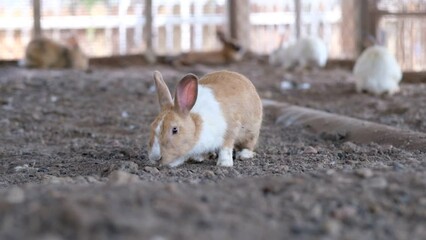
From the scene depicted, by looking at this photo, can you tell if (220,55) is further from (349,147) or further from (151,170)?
(151,170)

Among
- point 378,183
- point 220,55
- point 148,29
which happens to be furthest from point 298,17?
point 378,183

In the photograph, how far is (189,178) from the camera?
4371 millimetres

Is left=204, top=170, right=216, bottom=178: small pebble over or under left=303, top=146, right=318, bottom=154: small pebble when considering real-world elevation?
over

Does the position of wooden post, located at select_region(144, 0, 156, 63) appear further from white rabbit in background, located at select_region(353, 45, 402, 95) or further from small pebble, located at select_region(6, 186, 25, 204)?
small pebble, located at select_region(6, 186, 25, 204)

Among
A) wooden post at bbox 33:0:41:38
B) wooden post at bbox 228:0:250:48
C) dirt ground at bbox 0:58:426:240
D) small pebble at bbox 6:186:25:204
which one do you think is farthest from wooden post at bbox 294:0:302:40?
small pebble at bbox 6:186:25:204

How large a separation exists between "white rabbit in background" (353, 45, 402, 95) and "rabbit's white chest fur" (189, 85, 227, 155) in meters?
→ 5.57

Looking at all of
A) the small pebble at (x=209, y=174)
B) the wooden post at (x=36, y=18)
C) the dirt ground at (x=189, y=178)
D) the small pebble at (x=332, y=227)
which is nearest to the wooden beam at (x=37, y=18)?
the wooden post at (x=36, y=18)

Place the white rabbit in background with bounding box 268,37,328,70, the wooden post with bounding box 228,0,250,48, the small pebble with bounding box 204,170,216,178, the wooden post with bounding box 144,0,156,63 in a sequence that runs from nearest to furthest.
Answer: the small pebble with bounding box 204,170,216,178 < the white rabbit in background with bounding box 268,37,328,70 < the wooden post with bounding box 144,0,156,63 < the wooden post with bounding box 228,0,250,48

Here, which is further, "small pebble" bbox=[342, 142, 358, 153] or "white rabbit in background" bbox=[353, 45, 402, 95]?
"white rabbit in background" bbox=[353, 45, 402, 95]

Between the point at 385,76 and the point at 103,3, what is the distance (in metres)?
10.2

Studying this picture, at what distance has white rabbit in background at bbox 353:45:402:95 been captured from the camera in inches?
398

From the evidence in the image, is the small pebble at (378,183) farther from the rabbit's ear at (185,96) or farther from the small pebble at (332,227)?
the rabbit's ear at (185,96)

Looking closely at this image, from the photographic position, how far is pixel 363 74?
1034 centimetres

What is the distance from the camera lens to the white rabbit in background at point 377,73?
10.1 metres
